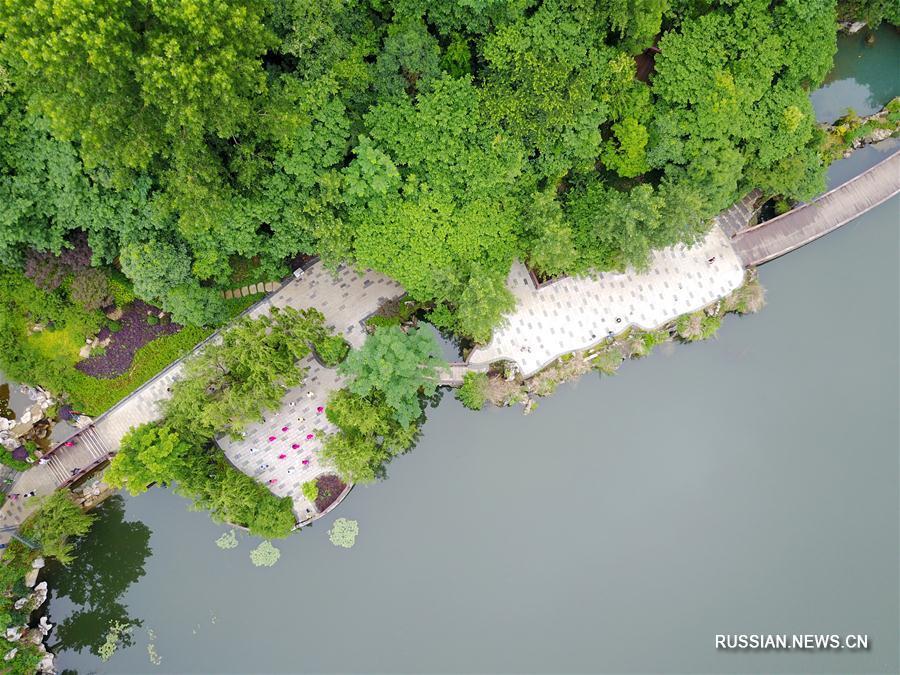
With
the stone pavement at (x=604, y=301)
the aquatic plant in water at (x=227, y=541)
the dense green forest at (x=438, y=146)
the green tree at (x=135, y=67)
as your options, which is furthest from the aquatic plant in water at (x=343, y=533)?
the green tree at (x=135, y=67)

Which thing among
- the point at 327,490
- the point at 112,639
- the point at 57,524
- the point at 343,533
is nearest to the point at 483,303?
the point at 327,490

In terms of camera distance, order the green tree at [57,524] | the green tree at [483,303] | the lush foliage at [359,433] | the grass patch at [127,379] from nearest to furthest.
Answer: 1. the green tree at [483,303]
2. the lush foliage at [359,433]
3. the green tree at [57,524]
4. the grass patch at [127,379]

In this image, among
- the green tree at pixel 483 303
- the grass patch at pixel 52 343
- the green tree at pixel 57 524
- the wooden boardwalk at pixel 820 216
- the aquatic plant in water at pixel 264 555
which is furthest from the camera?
the wooden boardwalk at pixel 820 216

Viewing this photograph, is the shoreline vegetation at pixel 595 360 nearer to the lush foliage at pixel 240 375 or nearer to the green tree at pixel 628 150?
the green tree at pixel 628 150

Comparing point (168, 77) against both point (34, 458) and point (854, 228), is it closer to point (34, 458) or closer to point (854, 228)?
point (34, 458)

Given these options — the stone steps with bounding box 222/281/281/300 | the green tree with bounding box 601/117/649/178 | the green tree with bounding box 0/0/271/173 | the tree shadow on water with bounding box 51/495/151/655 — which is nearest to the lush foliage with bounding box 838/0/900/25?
the green tree with bounding box 601/117/649/178

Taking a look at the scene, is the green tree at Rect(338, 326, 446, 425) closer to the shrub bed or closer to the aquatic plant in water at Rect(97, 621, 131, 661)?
the shrub bed

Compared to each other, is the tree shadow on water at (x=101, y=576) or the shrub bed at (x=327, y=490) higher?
the shrub bed at (x=327, y=490)
